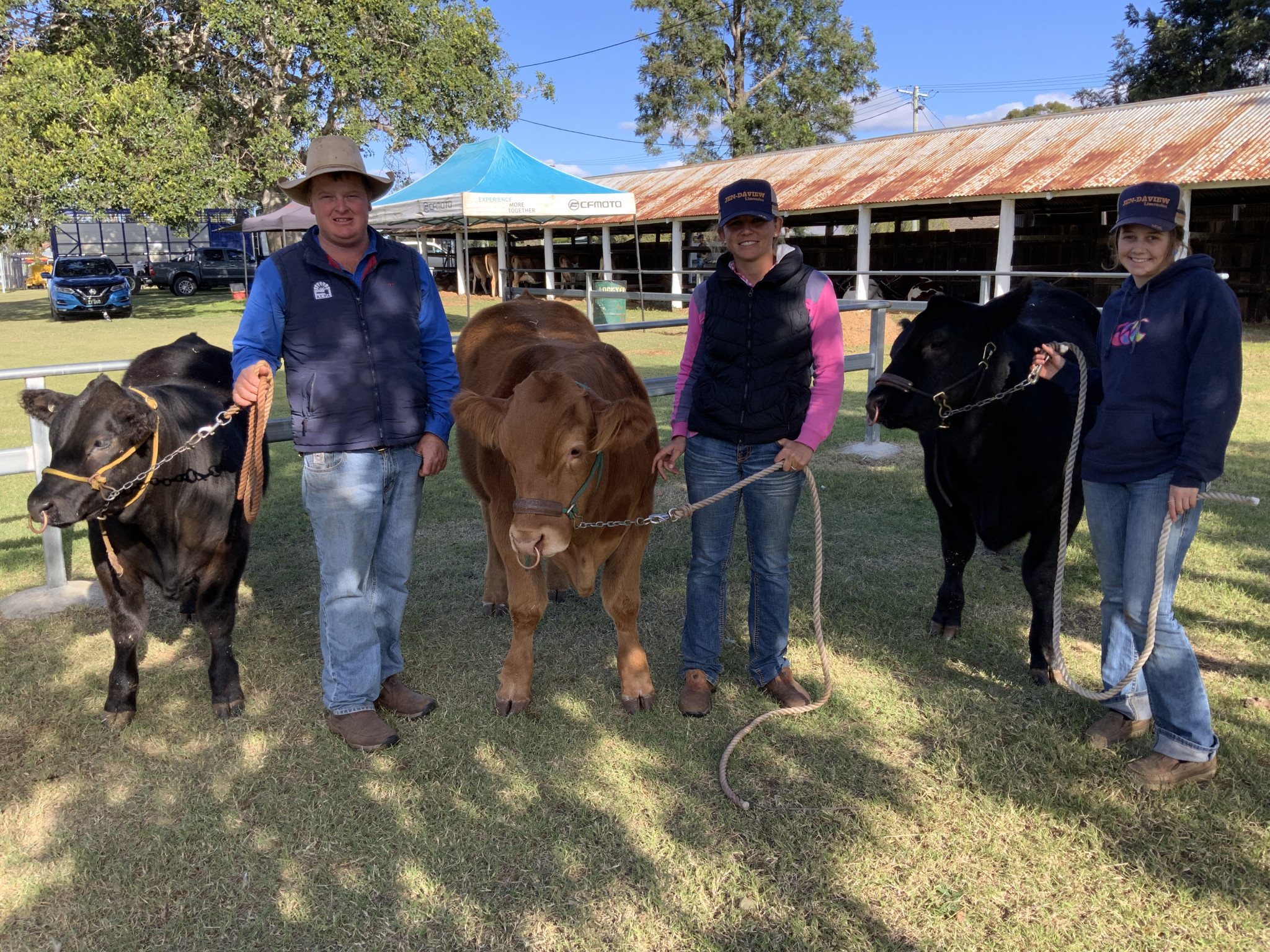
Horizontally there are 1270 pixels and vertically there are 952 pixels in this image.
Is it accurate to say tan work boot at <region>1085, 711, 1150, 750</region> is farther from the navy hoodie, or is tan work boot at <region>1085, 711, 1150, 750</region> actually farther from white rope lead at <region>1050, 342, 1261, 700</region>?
the navy hoodie

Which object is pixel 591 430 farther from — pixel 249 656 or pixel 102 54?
pixel 102 54

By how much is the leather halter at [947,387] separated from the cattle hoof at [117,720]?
3.44 m

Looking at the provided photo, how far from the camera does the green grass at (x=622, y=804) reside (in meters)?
2.55

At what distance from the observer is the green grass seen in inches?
101

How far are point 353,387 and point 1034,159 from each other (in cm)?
1865

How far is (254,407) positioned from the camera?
11.3 feet

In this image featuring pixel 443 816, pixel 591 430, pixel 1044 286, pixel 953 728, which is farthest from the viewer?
pixel 1044 286

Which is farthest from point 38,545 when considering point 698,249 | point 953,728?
point 698,249

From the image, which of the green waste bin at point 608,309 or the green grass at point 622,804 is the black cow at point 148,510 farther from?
the green waste bin at point 608,309

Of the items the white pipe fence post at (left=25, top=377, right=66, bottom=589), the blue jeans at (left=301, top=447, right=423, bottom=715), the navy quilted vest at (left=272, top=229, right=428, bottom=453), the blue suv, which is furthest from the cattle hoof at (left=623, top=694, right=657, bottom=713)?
the blue suv

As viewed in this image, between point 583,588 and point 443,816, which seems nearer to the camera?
point 443,816

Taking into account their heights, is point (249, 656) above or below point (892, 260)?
below

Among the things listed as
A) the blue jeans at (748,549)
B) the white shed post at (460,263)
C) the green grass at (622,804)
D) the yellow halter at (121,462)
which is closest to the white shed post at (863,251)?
the white shed post at (460,263)

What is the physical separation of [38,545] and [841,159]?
21893 mm
